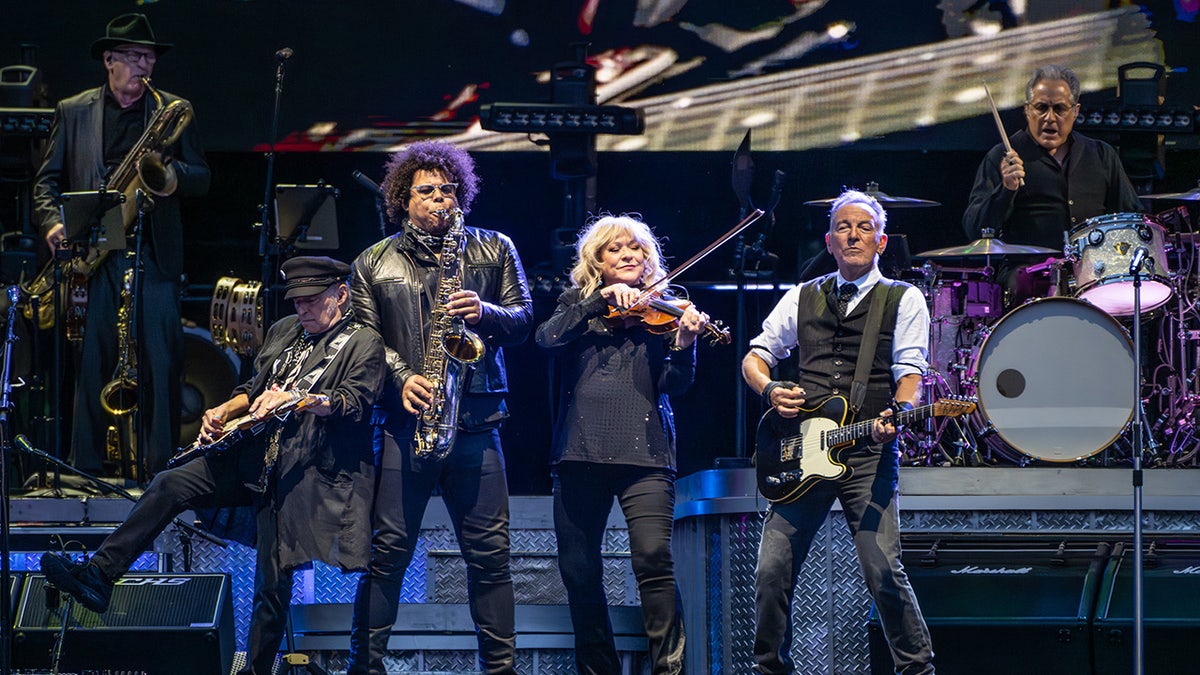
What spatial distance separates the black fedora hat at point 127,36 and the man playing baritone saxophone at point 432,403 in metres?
2.57

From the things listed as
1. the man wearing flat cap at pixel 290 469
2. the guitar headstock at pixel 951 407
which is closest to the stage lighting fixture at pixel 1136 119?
the guitar headstock at pixel 951 407

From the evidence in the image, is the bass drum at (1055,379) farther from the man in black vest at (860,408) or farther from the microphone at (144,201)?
the microphone at (144,201)

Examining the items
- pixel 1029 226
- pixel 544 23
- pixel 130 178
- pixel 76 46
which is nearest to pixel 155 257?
pixel 130 178

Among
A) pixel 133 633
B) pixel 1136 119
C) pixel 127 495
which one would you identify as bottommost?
pixel 133 633

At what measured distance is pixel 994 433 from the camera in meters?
7.16

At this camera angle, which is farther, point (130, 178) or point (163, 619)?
point (130, 178)

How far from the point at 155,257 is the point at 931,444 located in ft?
14.0

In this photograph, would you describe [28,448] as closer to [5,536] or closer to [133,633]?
[5,536]

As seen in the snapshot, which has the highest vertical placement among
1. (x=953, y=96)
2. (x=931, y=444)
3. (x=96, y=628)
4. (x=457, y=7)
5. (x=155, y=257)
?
(x=457, y=7)

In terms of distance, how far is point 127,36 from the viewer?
Answer: 7.85 metres

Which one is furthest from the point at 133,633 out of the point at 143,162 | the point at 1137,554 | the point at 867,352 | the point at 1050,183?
the point at 1050,183

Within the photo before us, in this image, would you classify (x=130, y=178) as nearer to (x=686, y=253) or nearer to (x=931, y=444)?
(x=686, y=253)

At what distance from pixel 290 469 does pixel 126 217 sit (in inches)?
102

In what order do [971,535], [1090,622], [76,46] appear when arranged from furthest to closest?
[76,46] < [971,535] < [1090,622]
